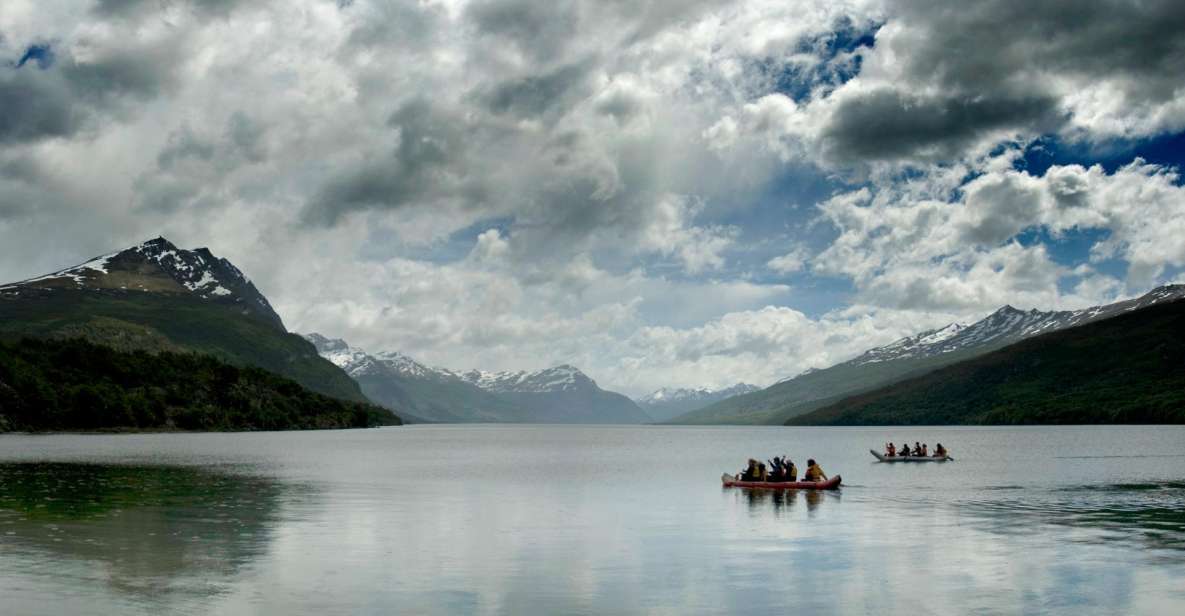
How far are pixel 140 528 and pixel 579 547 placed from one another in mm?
24182

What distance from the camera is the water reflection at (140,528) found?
37438 mm

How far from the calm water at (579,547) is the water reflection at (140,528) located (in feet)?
0.65

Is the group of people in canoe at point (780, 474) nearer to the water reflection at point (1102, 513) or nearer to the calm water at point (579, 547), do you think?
the calm water at point (579, 547)

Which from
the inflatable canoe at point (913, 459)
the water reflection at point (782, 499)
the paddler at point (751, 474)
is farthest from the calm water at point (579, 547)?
the inflatable canoe at point (913, 459)

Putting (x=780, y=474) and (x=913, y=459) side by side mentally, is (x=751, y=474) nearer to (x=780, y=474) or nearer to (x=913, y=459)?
(x=780, y=474)

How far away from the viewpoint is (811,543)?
2010 inches

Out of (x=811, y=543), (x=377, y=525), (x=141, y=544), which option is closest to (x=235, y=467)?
(x=377, y=525)

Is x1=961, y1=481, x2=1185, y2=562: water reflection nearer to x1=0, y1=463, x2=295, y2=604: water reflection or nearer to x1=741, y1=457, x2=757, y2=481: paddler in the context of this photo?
x1=741, y1=457, x2=757, y2=481: paddler

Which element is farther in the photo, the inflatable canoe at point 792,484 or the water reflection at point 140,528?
the inflatable canoe at point 792,484

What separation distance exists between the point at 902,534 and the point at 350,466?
295 feet

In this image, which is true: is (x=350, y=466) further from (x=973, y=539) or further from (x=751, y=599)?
(x=751, y=599)

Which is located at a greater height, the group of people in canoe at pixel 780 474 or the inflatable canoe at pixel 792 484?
the group of people in canoe at pixel 780 474

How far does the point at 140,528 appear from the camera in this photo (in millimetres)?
52094

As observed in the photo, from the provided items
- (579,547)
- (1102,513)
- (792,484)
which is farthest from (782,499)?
(579,547)
